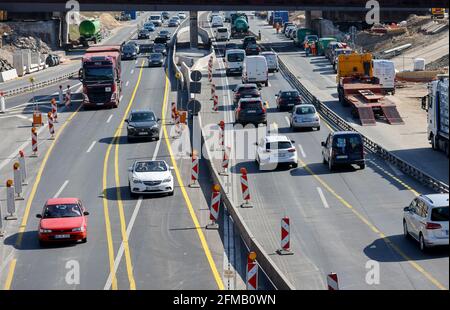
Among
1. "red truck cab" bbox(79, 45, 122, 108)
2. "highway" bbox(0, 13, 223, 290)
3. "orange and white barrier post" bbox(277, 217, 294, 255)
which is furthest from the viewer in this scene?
"red truck cab" bbox(79, 45, 122, 108)

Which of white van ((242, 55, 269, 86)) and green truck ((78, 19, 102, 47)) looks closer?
white van ((242, 55, 269, 86))

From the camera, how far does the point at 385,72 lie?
71312 mm

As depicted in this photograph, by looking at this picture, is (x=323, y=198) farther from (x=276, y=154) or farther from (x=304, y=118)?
(x=304, y=118)

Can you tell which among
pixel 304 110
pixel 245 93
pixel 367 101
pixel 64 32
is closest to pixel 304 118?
pixel 304 110

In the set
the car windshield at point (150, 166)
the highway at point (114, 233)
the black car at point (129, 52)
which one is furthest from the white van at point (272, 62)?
the car windshield at point (150, 166)

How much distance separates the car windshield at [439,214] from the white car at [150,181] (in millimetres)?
13392

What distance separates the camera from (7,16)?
396ft

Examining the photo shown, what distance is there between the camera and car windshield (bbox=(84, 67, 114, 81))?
212 ft

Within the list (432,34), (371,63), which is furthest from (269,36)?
(371,63)

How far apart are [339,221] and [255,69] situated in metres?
41.6

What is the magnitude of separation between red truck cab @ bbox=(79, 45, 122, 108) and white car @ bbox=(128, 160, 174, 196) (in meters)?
25.8

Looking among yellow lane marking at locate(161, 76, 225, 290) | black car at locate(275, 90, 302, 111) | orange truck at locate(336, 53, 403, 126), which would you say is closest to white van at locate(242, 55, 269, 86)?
orange truck at locate(336, 53, 403, 126)

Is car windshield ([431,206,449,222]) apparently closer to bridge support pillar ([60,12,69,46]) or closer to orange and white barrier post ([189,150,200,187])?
orange and white barrier post ([189,150,200,187])

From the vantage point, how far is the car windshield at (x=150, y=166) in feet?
131
